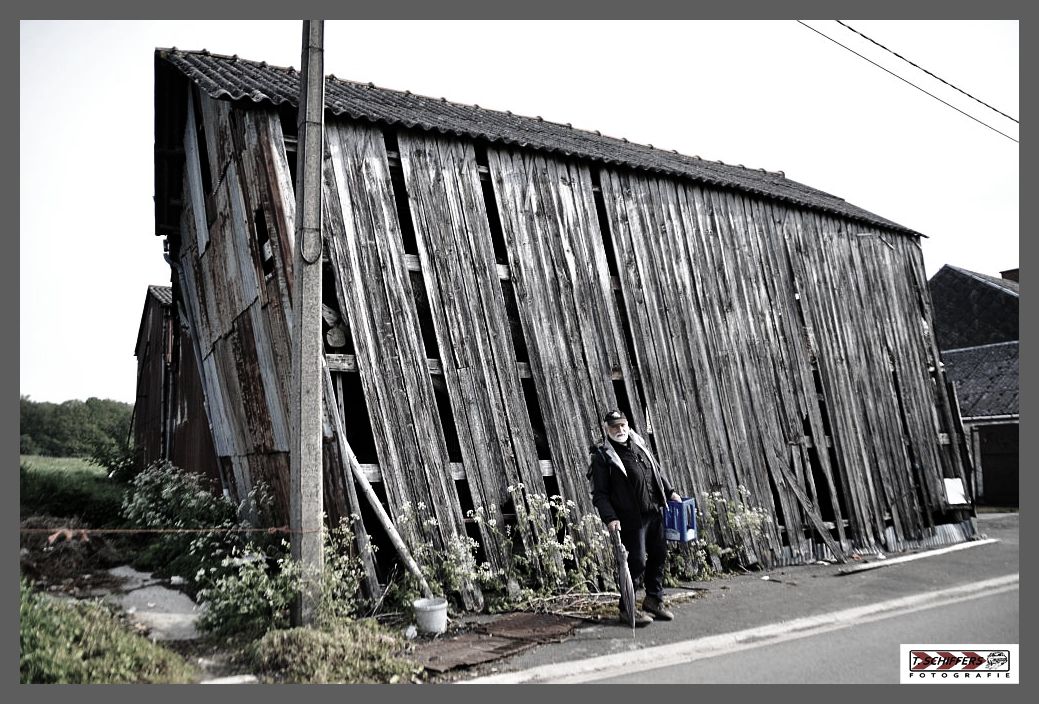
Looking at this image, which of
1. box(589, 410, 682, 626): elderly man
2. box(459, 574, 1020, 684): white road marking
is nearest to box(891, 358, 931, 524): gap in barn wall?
box(459, 574, 1020, 684): white road marking

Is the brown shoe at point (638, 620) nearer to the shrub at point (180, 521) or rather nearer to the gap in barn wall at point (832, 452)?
the shrub at point (180, 521)

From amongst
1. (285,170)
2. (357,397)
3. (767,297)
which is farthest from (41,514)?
(767,297)

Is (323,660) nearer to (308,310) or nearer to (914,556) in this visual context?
(308,310)

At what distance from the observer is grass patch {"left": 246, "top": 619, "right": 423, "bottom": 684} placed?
16.6 ft

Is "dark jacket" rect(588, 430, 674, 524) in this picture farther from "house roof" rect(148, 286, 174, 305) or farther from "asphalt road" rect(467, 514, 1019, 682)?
"house roof" rect(148, 286, 174, 305)

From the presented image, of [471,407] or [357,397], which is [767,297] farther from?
[357,397]

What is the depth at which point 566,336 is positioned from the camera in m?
8.80

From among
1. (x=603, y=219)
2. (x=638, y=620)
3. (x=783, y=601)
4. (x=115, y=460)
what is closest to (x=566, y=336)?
(x=603, y=219)

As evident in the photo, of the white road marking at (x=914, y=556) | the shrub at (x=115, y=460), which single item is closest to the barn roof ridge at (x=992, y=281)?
the white road marking at (x=914, y=556)

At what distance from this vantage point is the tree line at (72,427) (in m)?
8.23

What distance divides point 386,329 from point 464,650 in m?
3.28

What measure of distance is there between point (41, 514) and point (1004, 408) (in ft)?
55.4

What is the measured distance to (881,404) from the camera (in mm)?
12156

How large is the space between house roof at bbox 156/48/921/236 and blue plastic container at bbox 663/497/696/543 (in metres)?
4.73
